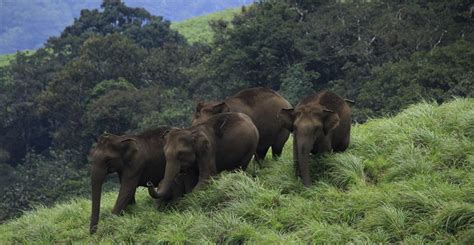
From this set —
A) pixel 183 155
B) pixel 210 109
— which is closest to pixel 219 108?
pixel 210 109

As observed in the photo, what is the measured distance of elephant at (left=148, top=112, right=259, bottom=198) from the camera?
822 cm

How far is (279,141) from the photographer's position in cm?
1045

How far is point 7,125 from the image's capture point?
45.3 meters

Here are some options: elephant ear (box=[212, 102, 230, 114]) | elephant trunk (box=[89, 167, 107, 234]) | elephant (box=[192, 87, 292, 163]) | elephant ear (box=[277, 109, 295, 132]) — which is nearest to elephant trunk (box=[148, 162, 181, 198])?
elephant trunk (box=[89, 167, 107, 234])

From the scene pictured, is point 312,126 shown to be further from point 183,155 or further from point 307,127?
point 183,155

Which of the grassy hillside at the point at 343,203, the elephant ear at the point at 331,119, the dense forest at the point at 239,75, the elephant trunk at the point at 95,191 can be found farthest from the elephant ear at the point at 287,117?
the dense forest at the point at 239,75

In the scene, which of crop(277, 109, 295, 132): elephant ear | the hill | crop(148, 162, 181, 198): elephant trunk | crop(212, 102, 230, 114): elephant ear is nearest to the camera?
crop(148, 162, 181, 198): elephant trunk

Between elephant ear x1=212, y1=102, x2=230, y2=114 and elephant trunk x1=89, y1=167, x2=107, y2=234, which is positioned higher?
elephant ear x1=212, y1=102, x2=230, y2=114

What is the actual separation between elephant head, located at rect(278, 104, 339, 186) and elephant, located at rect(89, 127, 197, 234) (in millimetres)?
1694

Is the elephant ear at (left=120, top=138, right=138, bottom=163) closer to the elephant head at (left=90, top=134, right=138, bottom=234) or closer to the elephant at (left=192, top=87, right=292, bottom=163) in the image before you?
the elephant head at (left=90, top=134, right=138, bottom=234)

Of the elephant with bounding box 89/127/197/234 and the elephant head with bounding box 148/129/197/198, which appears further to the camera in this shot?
the elephant with bounding box 89/127/197/234

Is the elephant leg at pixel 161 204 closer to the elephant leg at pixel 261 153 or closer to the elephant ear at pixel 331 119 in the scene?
the elephant leg at pixel 261 153

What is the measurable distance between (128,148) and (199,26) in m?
67.6

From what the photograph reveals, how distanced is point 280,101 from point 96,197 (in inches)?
142
